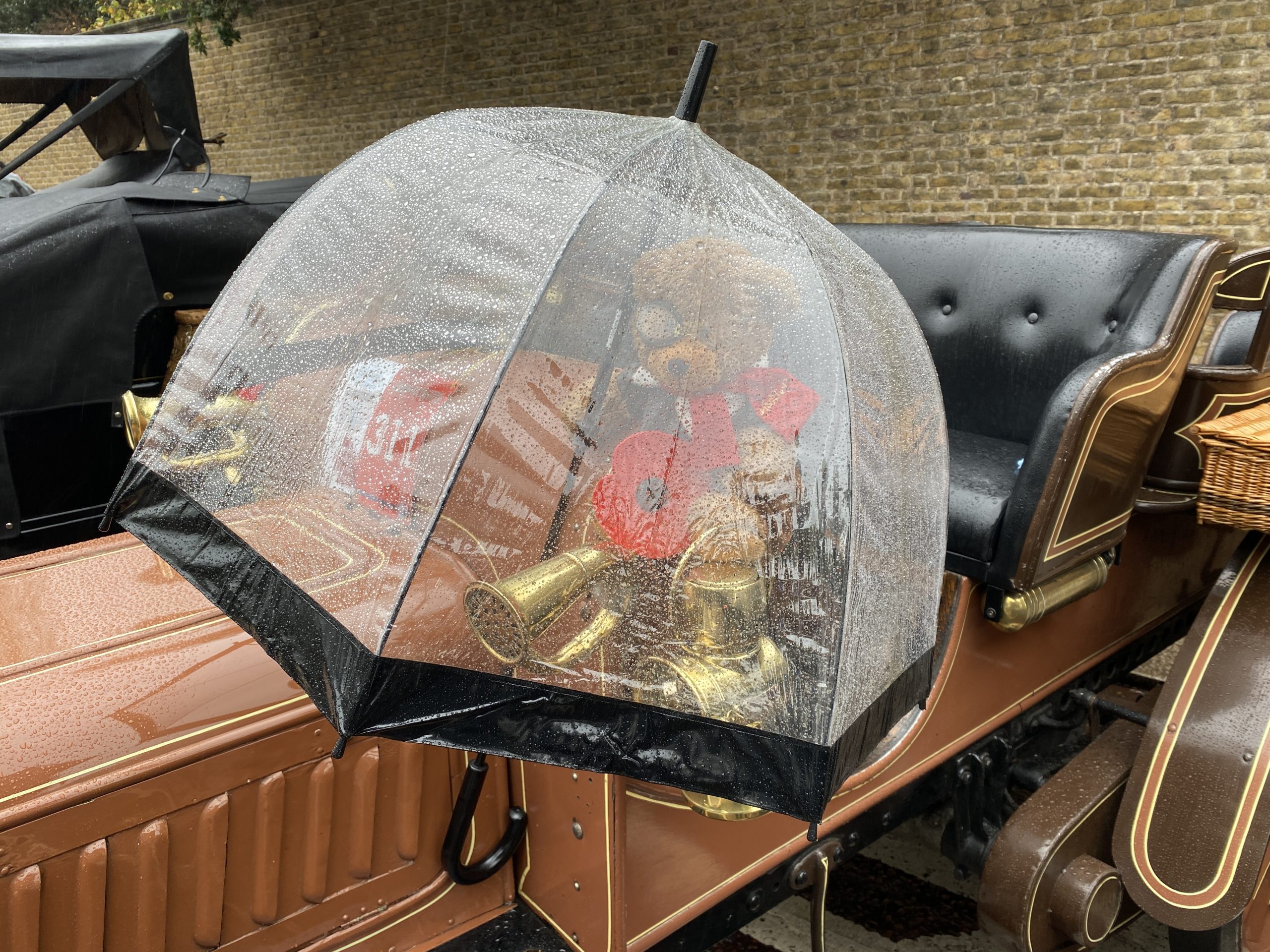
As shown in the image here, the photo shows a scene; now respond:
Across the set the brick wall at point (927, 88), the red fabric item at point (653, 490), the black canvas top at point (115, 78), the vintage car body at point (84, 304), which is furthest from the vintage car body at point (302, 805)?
the brick wall at point (927, 88)

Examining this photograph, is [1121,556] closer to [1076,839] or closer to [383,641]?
[1076,839]

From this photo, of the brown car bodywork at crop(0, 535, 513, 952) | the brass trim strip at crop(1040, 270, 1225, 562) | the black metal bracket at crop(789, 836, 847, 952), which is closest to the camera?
the brown car bodywork at crop(0, 535, 513, 952)

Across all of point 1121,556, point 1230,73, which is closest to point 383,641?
point 1121,556

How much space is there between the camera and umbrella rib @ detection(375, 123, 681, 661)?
101cm

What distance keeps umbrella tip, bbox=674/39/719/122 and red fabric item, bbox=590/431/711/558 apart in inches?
17.9

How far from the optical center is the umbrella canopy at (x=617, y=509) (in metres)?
1.05

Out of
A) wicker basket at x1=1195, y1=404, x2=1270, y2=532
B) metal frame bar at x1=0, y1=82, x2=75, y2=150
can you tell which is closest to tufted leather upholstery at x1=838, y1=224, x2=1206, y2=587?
wicker basket at x1=1195, y1=404, x2=1270, y2=532

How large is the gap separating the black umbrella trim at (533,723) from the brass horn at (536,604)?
42 mm

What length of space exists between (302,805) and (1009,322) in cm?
241

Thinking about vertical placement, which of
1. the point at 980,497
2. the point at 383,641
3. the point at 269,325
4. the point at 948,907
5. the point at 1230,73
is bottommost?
the point at 948,907

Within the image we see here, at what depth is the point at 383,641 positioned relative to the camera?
1.00m

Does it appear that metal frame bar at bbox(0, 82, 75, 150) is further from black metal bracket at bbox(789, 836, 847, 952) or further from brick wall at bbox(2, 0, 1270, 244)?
brick wall at bbox(2, 0, 1270, 244)

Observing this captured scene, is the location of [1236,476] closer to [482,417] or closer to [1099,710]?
[1099,710]

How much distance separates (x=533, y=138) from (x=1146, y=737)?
171 centimetres
